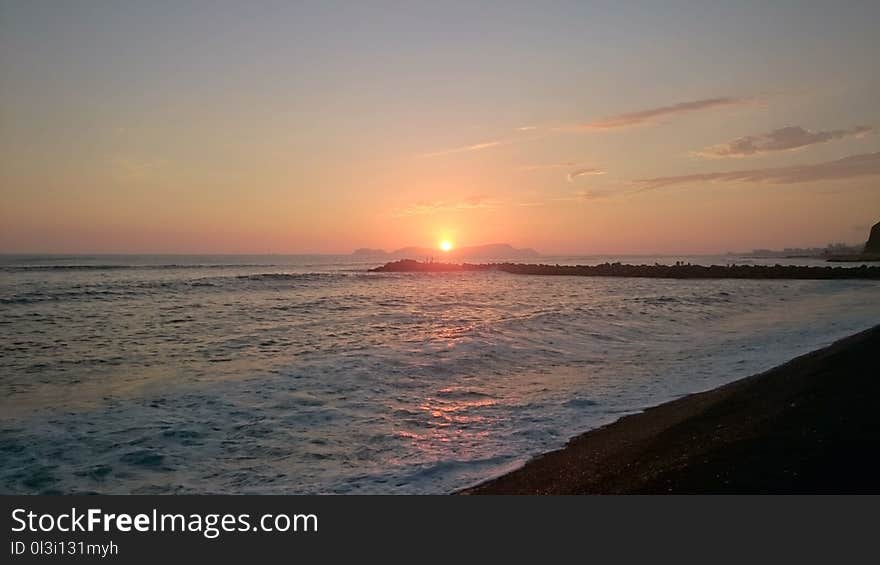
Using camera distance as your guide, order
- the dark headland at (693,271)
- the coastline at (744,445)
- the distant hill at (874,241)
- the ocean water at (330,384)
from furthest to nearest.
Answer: the distant hill at (874,241), the dark headland at (693,271), the ocean water at (330,384), the coastline at (744,445)

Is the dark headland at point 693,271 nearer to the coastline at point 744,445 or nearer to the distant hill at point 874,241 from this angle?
the coastline at point 744,445

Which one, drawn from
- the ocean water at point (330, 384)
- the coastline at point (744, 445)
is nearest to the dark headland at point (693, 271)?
the ocean water at point (330, 384)

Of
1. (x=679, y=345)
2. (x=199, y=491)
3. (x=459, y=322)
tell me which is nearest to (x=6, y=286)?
(x=459, y=322)

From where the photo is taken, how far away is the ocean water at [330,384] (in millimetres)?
7363

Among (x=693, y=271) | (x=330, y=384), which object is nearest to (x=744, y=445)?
(x=330, y=384)

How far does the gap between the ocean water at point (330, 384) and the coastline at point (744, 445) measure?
0.82 m

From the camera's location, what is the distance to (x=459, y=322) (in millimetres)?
22562

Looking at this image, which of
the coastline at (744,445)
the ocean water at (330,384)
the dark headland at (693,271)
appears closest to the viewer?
the coastline at (744,445)

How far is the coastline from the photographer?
4.76 metres

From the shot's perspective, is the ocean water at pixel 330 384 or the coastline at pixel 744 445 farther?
the ocean water at pixel 330 384

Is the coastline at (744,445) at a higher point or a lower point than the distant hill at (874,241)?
lower

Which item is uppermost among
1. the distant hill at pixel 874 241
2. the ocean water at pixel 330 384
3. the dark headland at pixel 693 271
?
the distant hill at pixel 874 241

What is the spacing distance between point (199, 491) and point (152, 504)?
171 centimetres

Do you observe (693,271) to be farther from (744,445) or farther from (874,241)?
(874,241)
